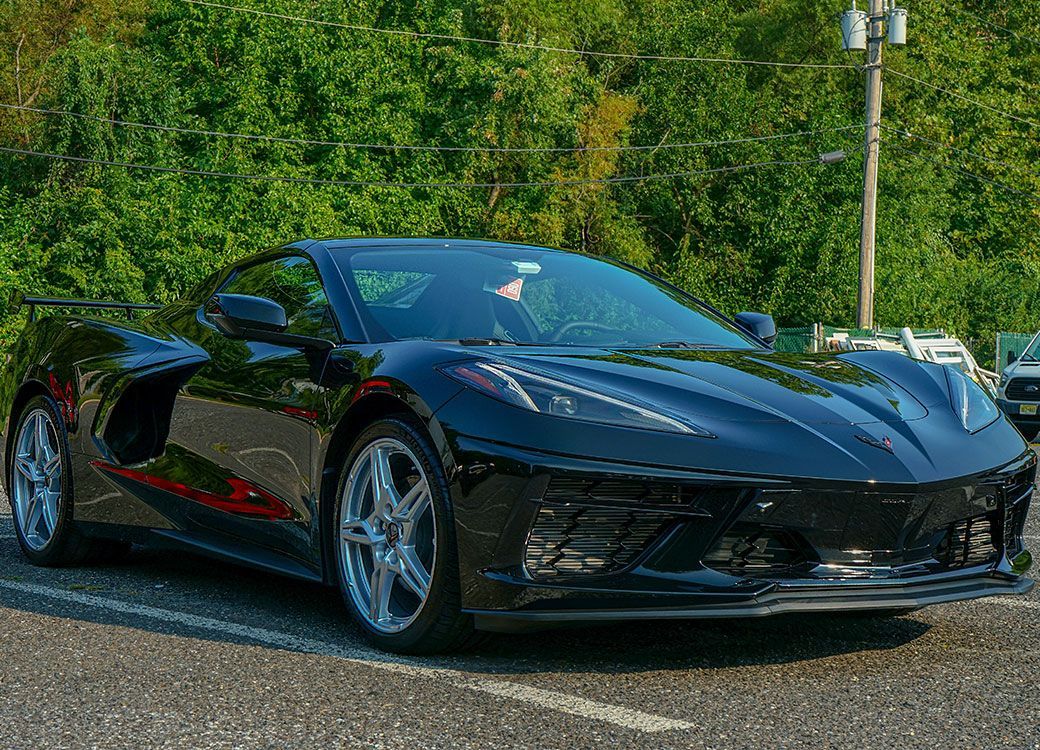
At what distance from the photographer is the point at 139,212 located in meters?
37.1

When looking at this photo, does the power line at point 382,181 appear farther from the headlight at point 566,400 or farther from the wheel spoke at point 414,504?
the headlight at point 566,400

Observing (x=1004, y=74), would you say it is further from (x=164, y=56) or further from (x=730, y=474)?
(x=730, y=474)

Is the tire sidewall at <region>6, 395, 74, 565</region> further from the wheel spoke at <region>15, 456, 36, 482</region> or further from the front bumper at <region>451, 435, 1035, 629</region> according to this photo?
the front bumper at <region>451, 435, 1035, 629</region>

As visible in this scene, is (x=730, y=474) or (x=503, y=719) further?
(x=730, y=474)

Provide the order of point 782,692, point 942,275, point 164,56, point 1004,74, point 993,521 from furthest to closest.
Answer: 1. point 1004,74
2. point 942,275
3. point 164,56
4. point 993,521
5. point 782,692

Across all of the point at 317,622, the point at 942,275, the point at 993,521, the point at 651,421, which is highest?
the point at 651,421

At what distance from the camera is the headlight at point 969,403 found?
15.2ft

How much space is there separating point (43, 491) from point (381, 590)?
253 cm

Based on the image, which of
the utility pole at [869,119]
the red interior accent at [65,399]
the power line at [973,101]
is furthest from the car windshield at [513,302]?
the power line at [973,101]

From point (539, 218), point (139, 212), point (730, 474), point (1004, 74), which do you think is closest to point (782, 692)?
point (730, 474)

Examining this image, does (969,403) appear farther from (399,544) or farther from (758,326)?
(399,544)

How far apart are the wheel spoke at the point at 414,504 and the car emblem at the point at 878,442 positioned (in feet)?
4.08

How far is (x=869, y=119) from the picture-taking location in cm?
2961

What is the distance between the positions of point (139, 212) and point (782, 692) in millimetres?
35015
